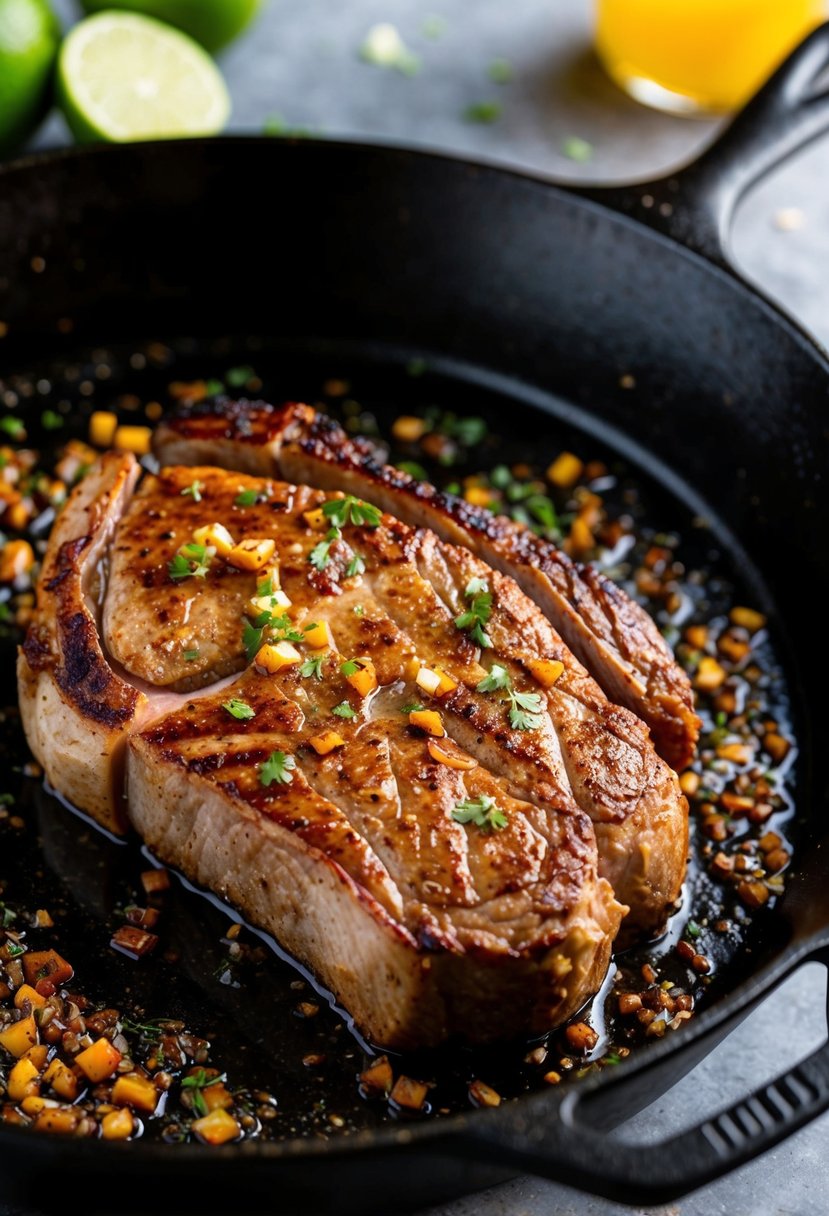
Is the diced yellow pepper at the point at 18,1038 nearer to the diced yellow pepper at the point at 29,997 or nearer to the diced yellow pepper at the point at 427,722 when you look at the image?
the diced yellow pepper at the point at 29,997

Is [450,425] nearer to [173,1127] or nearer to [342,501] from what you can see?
[342,501]

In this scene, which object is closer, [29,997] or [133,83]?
[29,997]

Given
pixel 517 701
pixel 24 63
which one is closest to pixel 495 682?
pixel 517 701

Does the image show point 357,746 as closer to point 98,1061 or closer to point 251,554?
point 251,554

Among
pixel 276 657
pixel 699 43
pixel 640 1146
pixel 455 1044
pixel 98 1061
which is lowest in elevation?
pixel 98 1061

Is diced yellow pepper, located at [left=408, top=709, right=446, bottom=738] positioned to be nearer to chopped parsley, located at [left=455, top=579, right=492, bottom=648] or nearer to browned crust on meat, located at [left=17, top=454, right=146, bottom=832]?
chopped parsley, located at [left=455, top=579, right=492, bottom=648]

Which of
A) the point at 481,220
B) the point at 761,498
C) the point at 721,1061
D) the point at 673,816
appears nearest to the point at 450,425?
the point at 481,220

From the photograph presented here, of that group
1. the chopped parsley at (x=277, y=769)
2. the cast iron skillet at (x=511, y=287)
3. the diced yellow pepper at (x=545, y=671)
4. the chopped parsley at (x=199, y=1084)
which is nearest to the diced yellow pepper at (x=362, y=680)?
the chopped parsley at (x=277, y=769)
